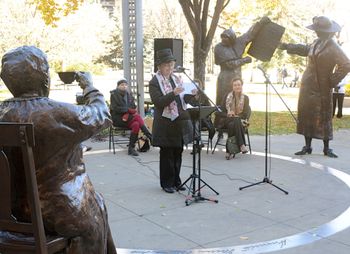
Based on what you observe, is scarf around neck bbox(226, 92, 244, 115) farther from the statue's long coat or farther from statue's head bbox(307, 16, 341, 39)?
the statue's long coat

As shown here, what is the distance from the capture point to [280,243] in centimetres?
436

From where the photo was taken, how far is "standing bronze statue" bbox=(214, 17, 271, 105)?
941 cm

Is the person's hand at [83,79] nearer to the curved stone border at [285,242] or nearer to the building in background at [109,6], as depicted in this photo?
the curved stone border at [285,242]

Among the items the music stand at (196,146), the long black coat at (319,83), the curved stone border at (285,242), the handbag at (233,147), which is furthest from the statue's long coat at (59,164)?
the long black coat at (319,83)

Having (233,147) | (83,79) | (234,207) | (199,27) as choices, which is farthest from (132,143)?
(83,79)

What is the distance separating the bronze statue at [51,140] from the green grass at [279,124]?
9.38 m

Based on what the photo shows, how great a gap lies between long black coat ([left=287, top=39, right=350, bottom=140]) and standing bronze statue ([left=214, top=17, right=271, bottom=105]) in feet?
3.89

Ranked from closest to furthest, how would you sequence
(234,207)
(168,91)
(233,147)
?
(234,207) < (168,91) < (233,147)

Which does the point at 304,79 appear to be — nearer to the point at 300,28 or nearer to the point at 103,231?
the point at 103,231

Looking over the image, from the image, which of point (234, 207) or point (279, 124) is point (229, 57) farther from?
point (234, 207)

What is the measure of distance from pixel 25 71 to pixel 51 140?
14.4 inches

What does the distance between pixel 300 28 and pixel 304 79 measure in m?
26.4

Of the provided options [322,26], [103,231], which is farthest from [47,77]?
[322,26]

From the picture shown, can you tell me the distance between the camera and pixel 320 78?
819cm
